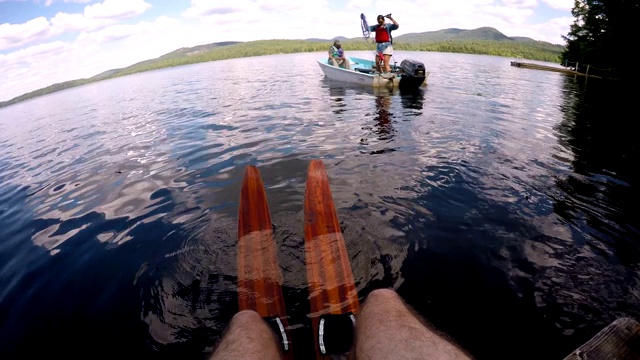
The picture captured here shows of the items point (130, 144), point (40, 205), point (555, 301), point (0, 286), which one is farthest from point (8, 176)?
point (555, 301)

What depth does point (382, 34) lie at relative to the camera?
18.3m

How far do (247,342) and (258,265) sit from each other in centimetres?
163

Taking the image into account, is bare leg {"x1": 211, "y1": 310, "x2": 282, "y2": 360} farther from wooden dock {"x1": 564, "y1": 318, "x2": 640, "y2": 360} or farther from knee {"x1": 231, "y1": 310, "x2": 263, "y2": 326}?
wooden dock {"x1": 564, "y1": 318, "x2": 640, "y2": 360}

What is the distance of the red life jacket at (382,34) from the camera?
1825 centimetres

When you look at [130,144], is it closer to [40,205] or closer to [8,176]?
[8,176]

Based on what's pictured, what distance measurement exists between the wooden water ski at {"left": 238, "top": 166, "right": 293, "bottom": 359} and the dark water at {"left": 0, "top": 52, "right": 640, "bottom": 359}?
0.65 ft

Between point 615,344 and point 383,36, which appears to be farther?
point 383,36

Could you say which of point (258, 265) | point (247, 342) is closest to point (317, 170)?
point (258, 265)

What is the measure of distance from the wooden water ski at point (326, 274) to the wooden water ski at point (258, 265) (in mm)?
409

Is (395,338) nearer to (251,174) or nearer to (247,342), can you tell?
(247,342)

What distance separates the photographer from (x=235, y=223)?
5.64 metres

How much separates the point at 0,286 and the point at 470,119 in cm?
1532

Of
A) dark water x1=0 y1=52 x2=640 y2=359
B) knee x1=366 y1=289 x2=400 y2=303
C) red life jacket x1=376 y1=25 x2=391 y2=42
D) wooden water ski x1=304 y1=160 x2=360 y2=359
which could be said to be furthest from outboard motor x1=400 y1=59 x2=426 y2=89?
knee x1=366 y1=289 x2=400 y2=303

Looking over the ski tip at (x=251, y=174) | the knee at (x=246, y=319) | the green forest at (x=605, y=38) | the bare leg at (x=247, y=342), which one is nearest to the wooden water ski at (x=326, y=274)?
the bare leg at (x=247, y=342)
